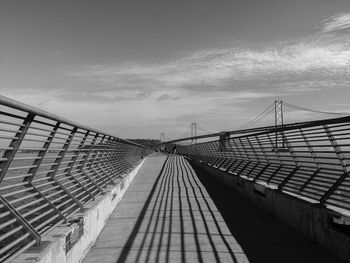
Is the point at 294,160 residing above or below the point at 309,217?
above

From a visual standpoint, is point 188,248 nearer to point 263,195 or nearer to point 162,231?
point 162,231

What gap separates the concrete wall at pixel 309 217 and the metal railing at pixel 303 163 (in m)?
0.21

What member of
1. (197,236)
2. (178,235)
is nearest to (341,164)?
(197,236)

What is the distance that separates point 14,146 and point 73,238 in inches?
81.7

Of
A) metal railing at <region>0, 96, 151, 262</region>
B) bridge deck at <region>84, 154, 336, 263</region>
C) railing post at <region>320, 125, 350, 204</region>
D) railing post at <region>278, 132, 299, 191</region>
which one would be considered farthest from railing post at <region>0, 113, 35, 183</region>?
railing post at <region>278, 132, 299, 191</region>

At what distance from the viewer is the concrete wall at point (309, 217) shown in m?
6.44

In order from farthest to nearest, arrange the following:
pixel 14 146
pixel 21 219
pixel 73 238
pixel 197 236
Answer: pixel 197 236 → pixel 73 238 → pixel 21 219 → pixel 14 146

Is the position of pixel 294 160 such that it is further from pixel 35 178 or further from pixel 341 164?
pixel 35 178

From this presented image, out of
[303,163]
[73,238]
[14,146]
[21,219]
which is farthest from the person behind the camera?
[303,163]

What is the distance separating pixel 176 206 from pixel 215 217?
1761mm

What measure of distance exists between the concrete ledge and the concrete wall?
3427 millimetres

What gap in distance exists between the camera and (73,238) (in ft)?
19.6

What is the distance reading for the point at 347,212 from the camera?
677 cm

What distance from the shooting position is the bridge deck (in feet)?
21.6
